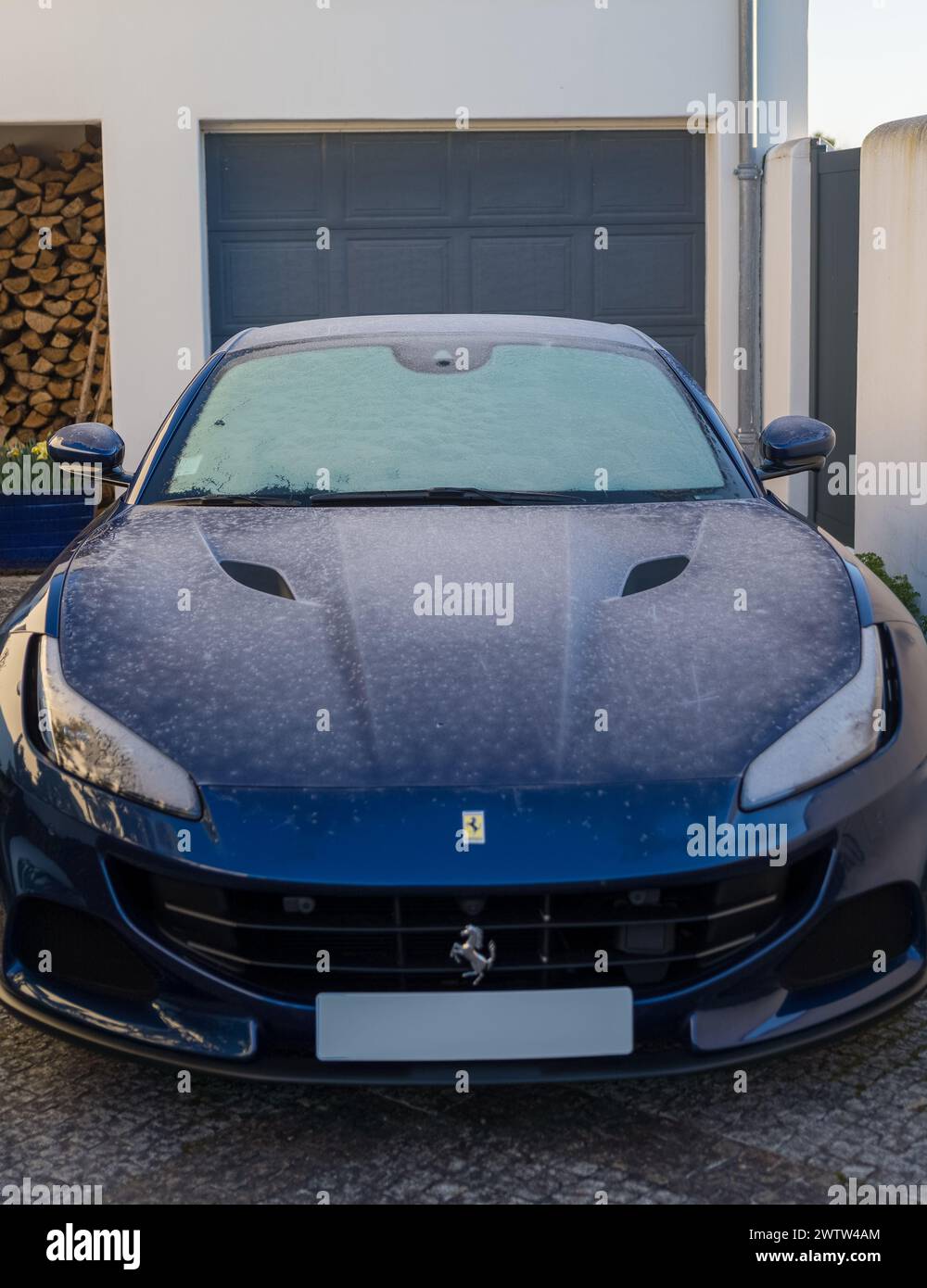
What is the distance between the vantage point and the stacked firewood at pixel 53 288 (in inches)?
414

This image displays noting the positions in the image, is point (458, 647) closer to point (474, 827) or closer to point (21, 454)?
point (474, 827)

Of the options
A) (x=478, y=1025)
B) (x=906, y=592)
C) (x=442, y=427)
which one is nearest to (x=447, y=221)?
(x=906, y=592)

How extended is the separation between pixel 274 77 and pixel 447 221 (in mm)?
1328

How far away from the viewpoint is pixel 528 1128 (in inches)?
103

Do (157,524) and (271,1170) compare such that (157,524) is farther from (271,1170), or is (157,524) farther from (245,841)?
(271,1170)

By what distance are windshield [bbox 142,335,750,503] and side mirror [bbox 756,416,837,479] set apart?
0.25 m

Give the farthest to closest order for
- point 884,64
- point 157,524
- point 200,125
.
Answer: point 884,64 → point 200,125 → point 157,524

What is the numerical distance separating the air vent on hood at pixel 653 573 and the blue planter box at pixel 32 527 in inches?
231

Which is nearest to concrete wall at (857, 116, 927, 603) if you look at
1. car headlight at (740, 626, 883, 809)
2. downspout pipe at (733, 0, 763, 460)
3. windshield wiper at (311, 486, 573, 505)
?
downspout pipe at (733, 0, 763, 460)

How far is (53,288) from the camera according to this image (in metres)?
10.6

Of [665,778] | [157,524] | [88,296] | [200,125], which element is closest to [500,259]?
[200,125]
